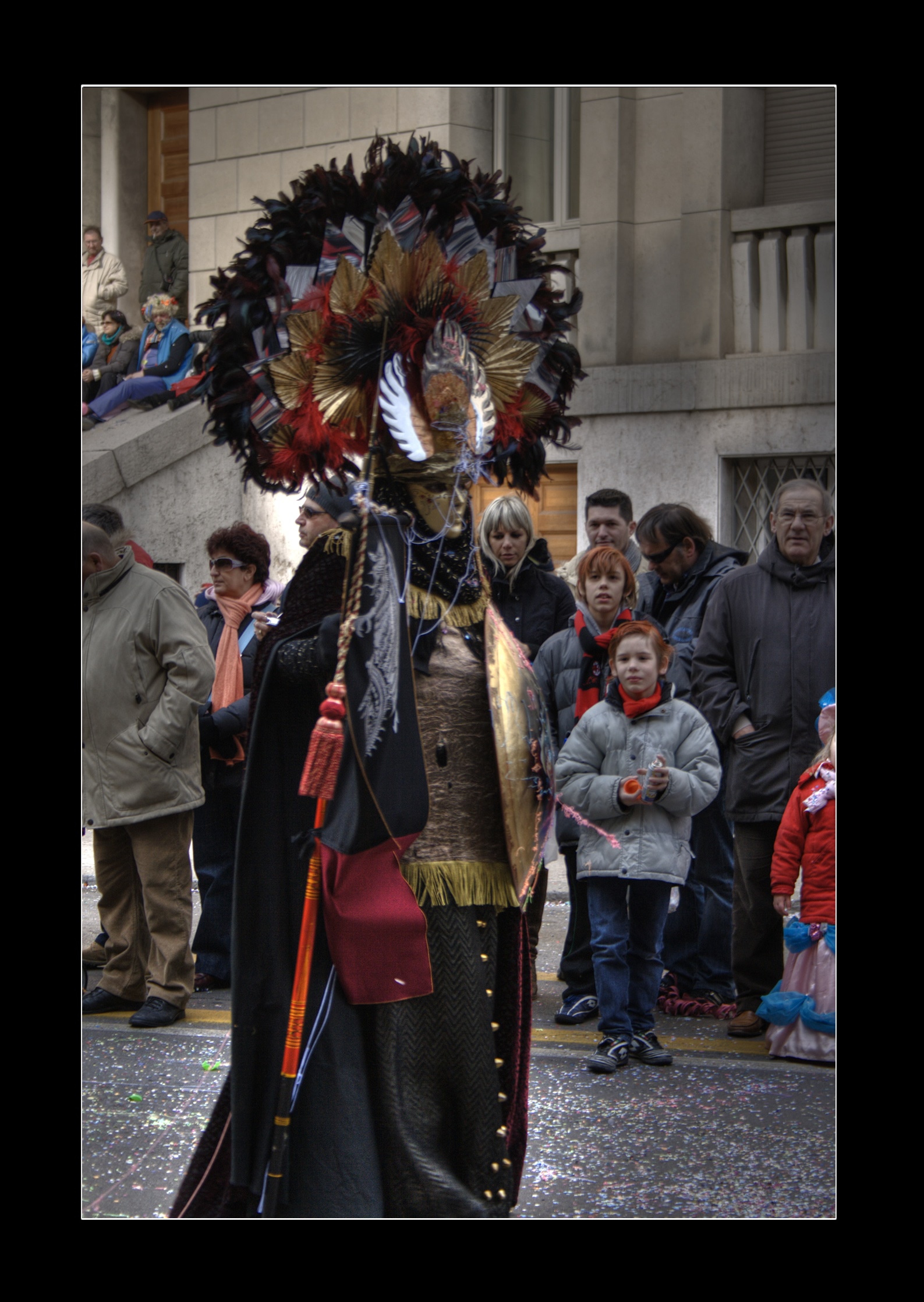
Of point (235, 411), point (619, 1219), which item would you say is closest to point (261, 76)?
point (235, 411)

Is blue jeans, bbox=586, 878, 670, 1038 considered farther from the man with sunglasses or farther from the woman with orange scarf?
the woman with orange scarf

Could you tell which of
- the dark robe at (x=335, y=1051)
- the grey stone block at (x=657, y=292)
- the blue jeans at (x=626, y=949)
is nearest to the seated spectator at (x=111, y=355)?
the grey stone block at (x=657, y=292)

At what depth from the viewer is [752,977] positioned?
209 inches

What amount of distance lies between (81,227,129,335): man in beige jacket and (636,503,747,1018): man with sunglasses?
6636 millimetres

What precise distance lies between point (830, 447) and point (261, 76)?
23.3 ft

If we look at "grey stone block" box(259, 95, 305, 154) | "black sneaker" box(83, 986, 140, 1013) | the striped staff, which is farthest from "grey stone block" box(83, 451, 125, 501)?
the striped staff

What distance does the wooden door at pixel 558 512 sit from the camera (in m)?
11.1

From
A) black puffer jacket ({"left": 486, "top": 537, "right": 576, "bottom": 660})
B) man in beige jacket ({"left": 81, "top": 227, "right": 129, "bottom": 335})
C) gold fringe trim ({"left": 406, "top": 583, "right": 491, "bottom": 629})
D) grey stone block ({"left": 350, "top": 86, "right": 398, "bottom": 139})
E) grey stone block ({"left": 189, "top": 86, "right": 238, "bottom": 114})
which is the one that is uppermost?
grey stone block ({"left": 189, "top": 86, "right": 238, "bottom": 114})

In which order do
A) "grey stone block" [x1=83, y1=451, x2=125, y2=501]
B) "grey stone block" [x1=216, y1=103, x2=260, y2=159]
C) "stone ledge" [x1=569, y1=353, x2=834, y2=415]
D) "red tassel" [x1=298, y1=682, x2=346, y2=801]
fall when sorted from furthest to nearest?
1. "grey stone block" [x1=216, y1=103, x2=260, y2=159]
2. "grey stone block" [x1=83, y1=451, x2=125, y2=501]
3. "stone ledge" [x1=569, y1=353, x2=834, y2=415]
4. "red tassel" [x1=298, y1=682, x2=346, y2=801]

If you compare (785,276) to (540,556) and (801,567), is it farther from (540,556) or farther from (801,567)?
(801,567)

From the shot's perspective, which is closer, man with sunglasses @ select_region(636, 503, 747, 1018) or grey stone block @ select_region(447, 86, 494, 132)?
man with sunglasses @ select_region(636, 503, 747, 1018)

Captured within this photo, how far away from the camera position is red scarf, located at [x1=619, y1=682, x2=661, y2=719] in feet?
16.7

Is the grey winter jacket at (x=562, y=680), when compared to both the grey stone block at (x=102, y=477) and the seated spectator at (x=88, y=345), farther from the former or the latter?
the seated spectator at (x=88, y=345)

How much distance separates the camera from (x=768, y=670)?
5312 millimetres
